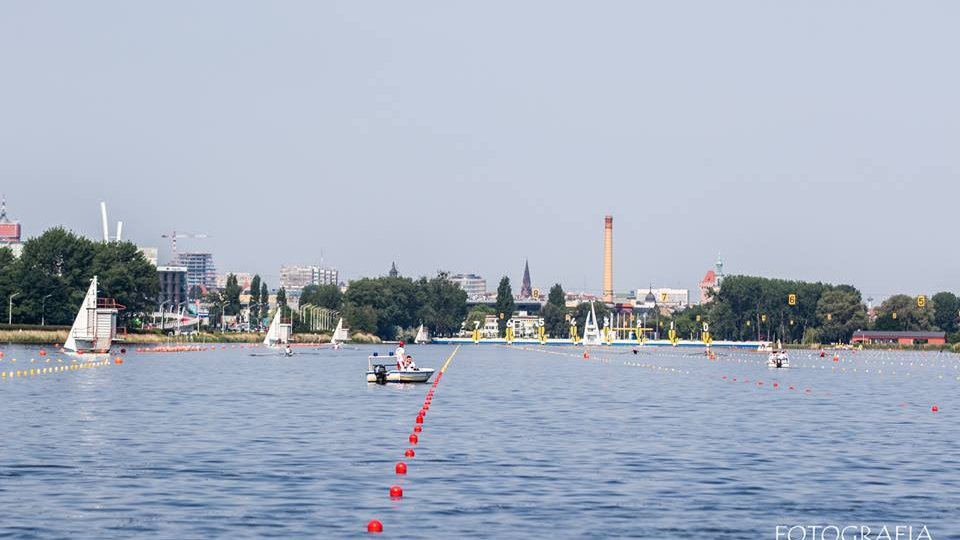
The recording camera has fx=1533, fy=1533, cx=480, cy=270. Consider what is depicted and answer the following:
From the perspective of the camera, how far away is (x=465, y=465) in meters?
47.5

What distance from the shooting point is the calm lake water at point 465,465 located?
35375 mm

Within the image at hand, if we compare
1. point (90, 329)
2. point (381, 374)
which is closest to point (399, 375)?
point (381, 374)

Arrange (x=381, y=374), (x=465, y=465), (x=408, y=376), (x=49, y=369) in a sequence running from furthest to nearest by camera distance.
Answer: (x=49, y=369)
(x=381, y=374)
(x=408, y=376)
(x=465, y=465)

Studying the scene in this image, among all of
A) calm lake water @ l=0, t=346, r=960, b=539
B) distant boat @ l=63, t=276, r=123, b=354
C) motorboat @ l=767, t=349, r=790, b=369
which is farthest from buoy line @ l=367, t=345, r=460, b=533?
motorboat @ l=767, t=349, r=790, b=369

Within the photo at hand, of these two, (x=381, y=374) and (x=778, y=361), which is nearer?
(x=381, y=374)

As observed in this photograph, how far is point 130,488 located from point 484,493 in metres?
9.35

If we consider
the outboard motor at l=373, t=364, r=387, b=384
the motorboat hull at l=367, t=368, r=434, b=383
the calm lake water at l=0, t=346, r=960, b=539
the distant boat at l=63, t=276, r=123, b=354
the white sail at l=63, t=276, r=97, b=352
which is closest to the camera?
the calm lake water at l=0, t=346, r=960, b=539

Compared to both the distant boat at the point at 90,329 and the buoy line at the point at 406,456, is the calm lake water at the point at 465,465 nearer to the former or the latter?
the buoy line at the point at 406,456

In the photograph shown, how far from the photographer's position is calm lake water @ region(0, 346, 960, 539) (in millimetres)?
35375

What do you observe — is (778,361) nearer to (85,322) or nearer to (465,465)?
(85,322)

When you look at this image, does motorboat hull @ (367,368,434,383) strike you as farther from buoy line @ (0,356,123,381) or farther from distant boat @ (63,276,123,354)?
distant boat @ (63,276,123,354)

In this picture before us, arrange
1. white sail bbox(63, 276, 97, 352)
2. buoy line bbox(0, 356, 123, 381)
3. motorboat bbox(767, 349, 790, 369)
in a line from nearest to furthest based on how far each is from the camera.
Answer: buoy line bbox(0, 356, 123, 381)
white sail bbox(63, 276, 97, 352)
motorboat bbox(767, 349, 790, 369)

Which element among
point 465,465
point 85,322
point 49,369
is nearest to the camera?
point 465,465

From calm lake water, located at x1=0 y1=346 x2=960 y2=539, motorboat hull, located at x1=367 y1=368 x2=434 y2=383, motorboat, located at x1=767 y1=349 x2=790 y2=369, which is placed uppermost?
motorboat, located at x1=767 y1=349 x2=790 y2=369
